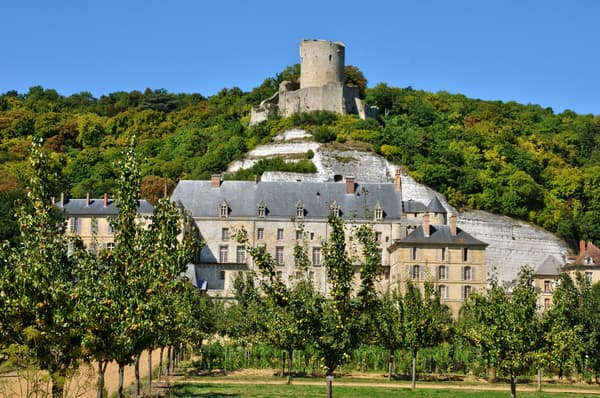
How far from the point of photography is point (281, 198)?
60.1m

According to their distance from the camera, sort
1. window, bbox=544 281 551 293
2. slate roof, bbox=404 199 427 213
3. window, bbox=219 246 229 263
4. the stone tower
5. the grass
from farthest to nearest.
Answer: the stone tower < slate roof, bbox=404 199 427 213 < window, bbox=544 281 551 293 < window, bbox=219 246 229 263 < the grass

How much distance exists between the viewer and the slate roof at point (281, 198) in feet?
194

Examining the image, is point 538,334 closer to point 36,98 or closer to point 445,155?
point 445,155

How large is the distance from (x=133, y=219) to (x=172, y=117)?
8762 cm

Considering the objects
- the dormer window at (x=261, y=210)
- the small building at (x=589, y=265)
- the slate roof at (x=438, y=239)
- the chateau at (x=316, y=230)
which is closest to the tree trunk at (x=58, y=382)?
the chateau at (x=316, y=230)

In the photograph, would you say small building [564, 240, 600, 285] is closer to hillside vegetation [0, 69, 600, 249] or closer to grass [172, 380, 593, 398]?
hillside vegetation [0, 69, 600, 249]

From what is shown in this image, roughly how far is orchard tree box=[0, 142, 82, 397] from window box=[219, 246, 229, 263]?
41.5 metres

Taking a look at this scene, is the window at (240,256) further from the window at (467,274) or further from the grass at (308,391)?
the grass at (308,391)

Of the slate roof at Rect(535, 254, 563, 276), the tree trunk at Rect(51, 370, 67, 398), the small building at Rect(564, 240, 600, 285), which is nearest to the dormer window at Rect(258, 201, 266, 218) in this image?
the slate roof at Rect(535, 254, 563, 276)

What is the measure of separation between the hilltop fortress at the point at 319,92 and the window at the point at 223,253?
29.8 metres

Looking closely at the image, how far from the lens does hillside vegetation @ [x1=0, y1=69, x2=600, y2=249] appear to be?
241 ft

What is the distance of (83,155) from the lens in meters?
88.8

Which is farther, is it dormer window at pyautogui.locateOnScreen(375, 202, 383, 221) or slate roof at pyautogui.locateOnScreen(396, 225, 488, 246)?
dormer window at pyautogui.locateOnScreen(375, 202, 383, 221)

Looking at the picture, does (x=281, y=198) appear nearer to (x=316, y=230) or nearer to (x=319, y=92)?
(x=316, y=230)
